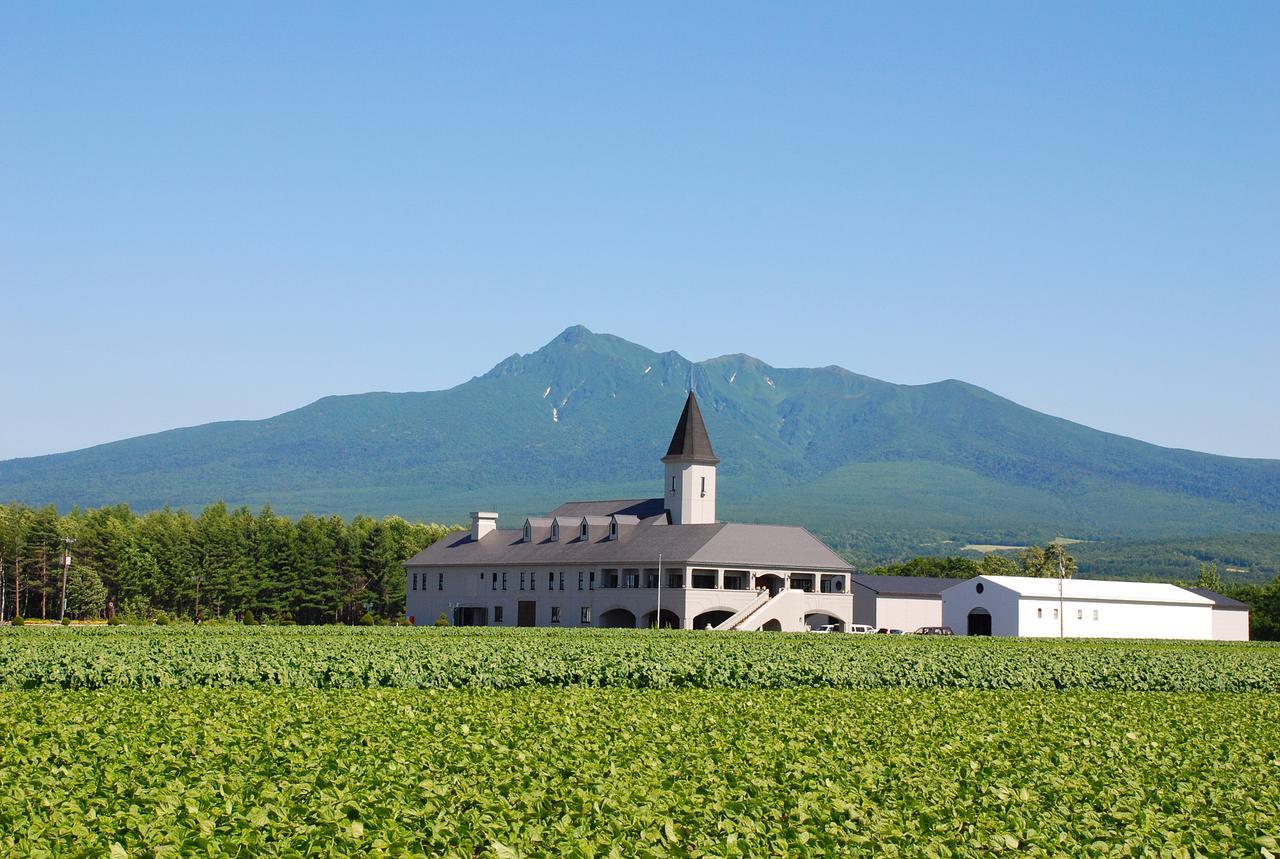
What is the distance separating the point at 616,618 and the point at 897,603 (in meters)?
25.5

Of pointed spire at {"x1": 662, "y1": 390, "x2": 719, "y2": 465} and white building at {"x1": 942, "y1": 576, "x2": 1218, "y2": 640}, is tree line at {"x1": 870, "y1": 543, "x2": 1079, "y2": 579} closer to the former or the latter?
white building at {"x1": 942, "y1": 576, "x2": 1218, "y2": 640}

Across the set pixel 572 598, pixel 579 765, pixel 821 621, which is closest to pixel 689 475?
pixel 572 598

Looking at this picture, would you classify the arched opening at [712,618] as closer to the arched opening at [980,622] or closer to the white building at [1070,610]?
the white building at [1070,610]

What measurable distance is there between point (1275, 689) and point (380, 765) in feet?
115

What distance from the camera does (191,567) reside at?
390 ft

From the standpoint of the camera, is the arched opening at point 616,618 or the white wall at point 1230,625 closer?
the arched opening at point 616,618

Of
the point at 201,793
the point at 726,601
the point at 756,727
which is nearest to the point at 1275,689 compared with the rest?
the point at 756,727

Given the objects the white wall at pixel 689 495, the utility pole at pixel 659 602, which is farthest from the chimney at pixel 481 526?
the utility pole at pixel 659 602

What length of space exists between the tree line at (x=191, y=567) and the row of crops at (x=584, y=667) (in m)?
72.3

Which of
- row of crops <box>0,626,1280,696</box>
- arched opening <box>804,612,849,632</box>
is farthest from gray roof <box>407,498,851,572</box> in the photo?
row of crops <box>0,626,1280,696</box>

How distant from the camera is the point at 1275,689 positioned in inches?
1769

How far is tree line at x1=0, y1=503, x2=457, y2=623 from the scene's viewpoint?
11438 cm

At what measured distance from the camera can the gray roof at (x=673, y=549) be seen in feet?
294

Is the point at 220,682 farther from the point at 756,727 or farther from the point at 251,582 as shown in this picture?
the point at 251,582
